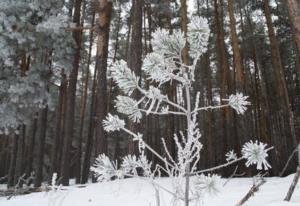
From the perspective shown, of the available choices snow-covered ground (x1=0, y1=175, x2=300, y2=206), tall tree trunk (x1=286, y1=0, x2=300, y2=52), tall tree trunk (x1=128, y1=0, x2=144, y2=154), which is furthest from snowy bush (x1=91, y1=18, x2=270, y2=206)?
tall tree trunk (x1=128, y1=0, x2=144, y2=154)

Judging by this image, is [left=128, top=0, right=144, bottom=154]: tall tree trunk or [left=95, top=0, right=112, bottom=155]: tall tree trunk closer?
[left=128, top=0, right=144, bottom=154]: tall tree trunk

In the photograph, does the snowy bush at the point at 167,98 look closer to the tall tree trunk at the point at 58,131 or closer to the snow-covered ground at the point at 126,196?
the snow-covered ground at the point at 126,196

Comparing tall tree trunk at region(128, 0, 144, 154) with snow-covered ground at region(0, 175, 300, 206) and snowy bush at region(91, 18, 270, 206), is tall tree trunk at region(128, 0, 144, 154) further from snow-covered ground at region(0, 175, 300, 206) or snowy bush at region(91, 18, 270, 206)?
snowy bush at region(91, 18, 270, 206)

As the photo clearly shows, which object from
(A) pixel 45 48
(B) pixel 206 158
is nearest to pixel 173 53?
(A) pixel 45 48

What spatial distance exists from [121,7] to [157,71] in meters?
18.9

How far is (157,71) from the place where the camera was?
7.29 ft

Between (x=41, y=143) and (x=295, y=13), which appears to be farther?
(x=41, y=143)

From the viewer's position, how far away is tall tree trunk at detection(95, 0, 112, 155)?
8602 mm

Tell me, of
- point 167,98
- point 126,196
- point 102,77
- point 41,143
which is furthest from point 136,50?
point 41,143

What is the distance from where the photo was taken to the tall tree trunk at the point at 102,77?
8.60 meters

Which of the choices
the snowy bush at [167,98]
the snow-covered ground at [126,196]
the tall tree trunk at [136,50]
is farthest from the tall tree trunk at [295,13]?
the tall tree trunk at [136,50]

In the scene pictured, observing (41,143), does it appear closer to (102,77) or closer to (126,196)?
(102,77)

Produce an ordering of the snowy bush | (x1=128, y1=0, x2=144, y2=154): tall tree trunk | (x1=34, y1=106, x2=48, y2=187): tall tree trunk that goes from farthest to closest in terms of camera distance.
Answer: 1. (x1=34, y1=106, x2=48, y2=187): tall tree trunk
2. (x1=128, y1=0, x2=144, y2=154): tall tree trunk
3. the snowy bush

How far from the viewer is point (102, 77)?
9.02 meters
